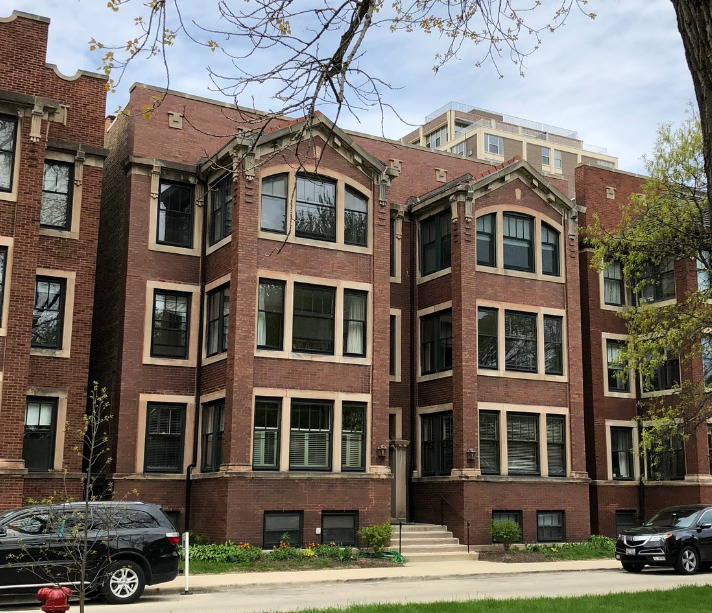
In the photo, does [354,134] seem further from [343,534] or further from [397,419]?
[343,534]

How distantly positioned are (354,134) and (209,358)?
972cm

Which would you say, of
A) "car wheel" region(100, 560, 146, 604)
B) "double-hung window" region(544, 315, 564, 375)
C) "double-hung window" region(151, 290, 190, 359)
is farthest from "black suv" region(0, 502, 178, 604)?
"double-hung window" region(544, 315, 564, 375)

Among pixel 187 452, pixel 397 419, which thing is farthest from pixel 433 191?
pixel 187 452

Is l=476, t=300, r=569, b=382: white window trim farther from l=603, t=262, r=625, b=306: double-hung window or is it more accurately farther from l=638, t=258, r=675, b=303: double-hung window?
l=638, t=258, r=675, b=303: double-hung window

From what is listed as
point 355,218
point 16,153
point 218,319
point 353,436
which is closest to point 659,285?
point 355,218

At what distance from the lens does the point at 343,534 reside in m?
24.5

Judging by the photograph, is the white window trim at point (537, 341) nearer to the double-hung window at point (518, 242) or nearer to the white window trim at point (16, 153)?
the double-hung window at point (518, 242)

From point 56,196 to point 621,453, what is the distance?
20409 millimetres

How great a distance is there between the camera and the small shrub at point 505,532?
1011 inches

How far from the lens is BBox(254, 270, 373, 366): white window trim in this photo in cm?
2456

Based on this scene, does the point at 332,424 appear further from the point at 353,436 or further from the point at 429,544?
the point at 429,544

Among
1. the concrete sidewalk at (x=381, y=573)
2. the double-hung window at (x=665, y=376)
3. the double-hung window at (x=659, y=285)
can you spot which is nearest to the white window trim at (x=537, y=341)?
the double-hung window at (x=659, y=285)

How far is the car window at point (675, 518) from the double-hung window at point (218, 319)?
12209 millimetres

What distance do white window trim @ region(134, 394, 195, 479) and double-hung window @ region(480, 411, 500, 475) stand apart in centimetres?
865
